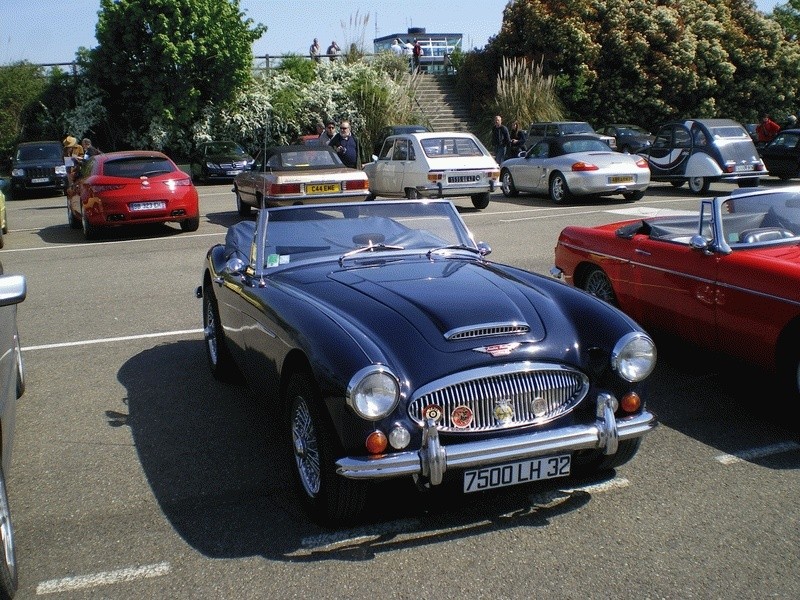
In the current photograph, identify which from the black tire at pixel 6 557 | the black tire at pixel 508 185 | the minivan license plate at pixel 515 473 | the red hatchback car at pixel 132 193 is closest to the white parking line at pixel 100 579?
the black tire at pixel 6 557

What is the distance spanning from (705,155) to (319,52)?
82.6 feet

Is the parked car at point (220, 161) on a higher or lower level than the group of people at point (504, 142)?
lower

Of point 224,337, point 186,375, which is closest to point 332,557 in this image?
point 224,337

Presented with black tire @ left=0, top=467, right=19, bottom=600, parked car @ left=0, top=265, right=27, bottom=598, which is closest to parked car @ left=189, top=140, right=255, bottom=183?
parked car @ left=0, top=265, right=27, bottom=598

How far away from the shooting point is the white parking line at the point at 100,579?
3.69 m

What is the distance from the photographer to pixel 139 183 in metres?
14.8

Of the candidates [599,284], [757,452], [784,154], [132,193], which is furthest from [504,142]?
[757,452]

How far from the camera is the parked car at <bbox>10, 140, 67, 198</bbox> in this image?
80.7 ft

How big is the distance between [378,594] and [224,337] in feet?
9.96

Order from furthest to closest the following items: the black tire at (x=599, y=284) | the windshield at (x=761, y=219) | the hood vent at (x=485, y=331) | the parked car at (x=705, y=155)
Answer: the parked car at (x=705, y=155), the black tire at (x=599, y=284), the windshield at (x=761, y=219), the hood vent at (x=485, y=331)

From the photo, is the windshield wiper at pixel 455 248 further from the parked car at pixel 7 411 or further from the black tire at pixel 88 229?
the black tire at pixel 88 229

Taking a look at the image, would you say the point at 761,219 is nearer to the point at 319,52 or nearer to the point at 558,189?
the point at 558,189

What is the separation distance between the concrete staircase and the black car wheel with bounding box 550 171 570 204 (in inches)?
707

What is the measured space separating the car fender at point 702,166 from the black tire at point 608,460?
50.7ft
